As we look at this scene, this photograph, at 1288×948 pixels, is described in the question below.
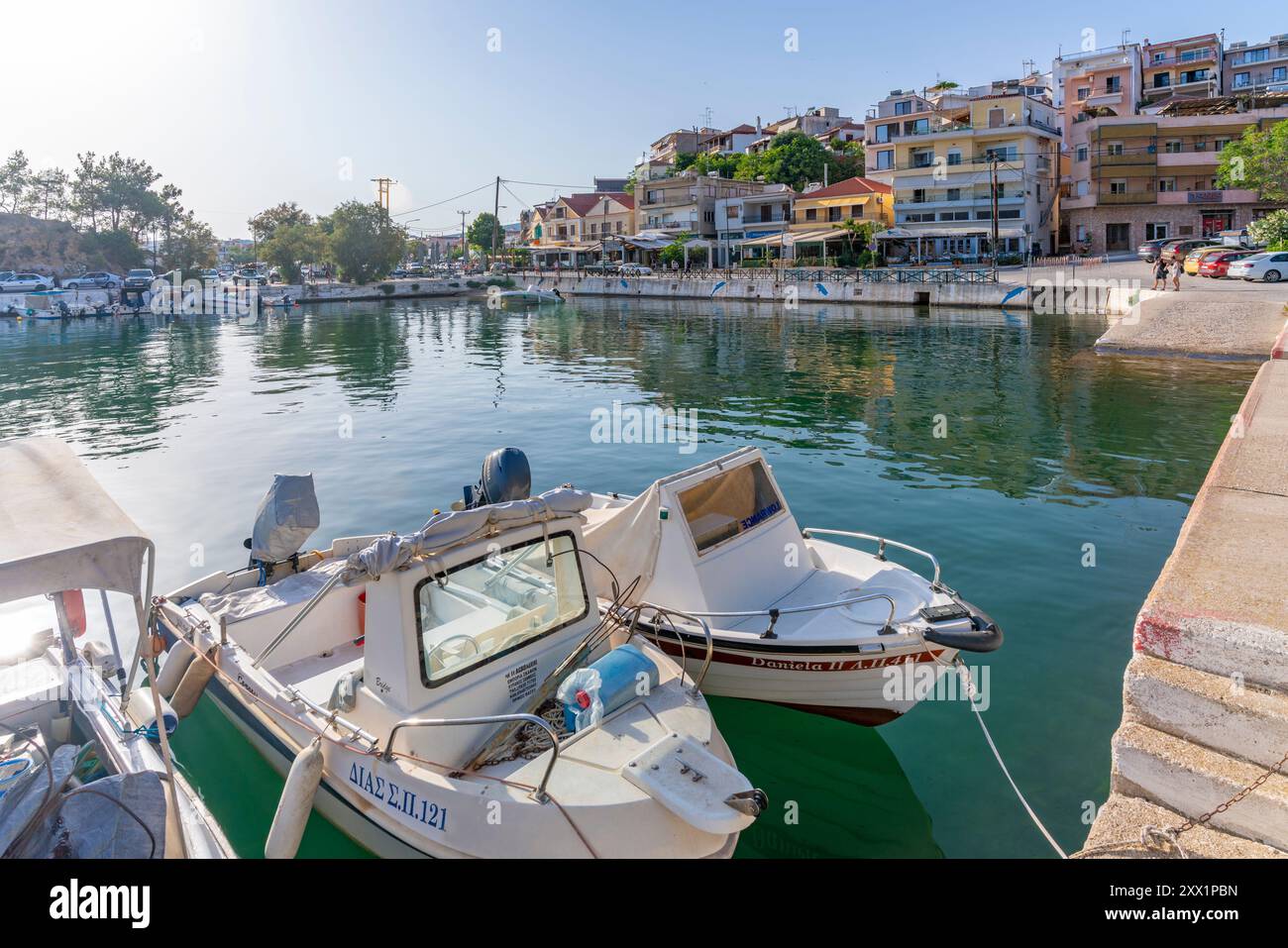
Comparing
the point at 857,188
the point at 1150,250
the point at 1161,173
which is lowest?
the point at 1150,250

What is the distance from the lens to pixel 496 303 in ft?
272

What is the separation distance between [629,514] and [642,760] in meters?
3.93

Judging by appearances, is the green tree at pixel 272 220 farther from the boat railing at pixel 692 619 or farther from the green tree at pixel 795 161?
the boat railing at pixel 692 619

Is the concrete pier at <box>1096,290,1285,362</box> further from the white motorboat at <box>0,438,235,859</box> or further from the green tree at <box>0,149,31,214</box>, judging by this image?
the green tree at <box>0,149,31,214</box>

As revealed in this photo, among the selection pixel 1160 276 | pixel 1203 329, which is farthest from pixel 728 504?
pixel 1160 276

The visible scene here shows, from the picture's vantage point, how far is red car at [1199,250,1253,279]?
4688 centimetres

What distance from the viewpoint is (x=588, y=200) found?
11419 cm

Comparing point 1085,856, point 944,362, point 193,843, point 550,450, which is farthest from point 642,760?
point 944,362

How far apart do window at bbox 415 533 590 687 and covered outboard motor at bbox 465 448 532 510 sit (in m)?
2.09

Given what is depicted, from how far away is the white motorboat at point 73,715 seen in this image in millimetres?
5230

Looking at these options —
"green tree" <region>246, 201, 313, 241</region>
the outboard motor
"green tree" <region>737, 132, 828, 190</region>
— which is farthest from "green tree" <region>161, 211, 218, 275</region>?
the outboard motor

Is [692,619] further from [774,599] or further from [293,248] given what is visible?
[293,248]

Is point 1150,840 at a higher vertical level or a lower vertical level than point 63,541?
lower

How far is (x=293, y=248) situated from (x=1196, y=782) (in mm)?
103707
